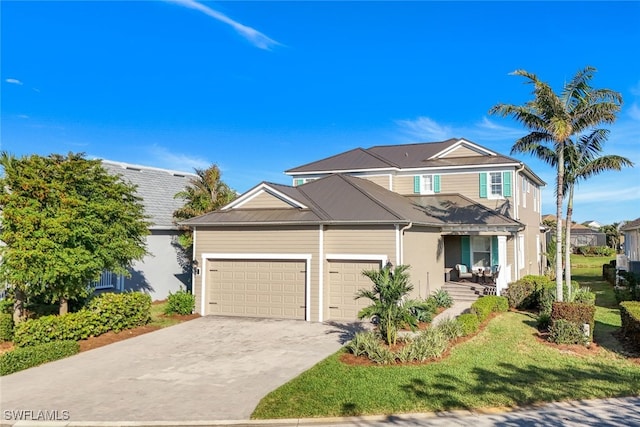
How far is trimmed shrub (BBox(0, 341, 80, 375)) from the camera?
35.4 feet

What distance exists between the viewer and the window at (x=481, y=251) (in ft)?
72.6

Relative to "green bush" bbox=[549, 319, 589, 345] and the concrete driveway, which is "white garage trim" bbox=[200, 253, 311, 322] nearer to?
the concrete driveway

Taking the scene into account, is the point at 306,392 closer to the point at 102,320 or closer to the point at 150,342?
the point at 150,342

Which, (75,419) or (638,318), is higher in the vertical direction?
(638,318)

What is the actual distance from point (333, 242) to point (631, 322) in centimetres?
935

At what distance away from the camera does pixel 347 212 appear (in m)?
17.2

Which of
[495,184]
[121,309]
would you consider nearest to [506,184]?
[495,184]

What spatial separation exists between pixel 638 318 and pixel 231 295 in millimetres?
13244

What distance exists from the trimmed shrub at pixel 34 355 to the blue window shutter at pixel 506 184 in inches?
772

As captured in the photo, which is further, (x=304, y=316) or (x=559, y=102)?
(x=304, y=316)

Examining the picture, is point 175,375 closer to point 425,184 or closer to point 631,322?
point 631,322

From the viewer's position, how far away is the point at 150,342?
45.3 ft

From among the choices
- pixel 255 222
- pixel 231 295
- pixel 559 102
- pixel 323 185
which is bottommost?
pixel 231 295

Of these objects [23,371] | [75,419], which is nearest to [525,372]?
[75,419]
